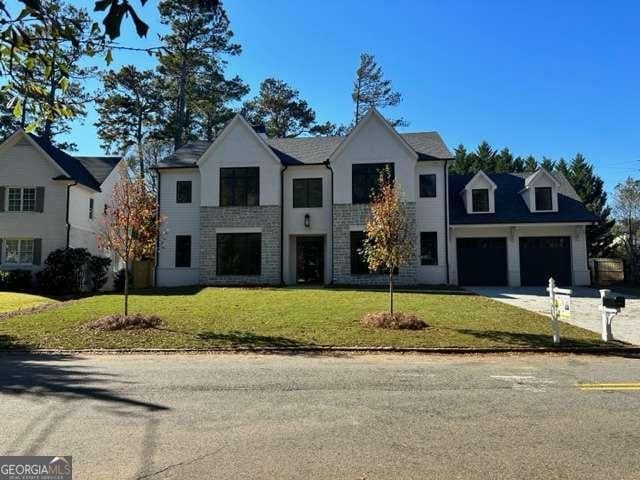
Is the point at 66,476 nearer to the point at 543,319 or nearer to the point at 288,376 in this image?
the point at 288,376

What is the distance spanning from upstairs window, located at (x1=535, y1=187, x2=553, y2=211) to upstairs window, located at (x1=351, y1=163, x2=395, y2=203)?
8.53m

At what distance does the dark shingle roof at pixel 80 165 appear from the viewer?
26.1 metres

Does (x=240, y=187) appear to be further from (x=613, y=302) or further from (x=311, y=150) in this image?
(x=613, y=302)

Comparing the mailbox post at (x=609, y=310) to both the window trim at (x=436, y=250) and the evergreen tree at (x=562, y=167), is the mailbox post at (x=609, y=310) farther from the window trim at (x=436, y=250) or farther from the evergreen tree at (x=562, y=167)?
the evergreen tree at (x=562, y=167)

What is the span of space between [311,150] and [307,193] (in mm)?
3031

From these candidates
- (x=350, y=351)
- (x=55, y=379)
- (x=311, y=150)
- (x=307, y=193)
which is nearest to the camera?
(x=55, y=379)

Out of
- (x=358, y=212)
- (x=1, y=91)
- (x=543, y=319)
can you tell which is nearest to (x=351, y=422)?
(x=1, y=91)

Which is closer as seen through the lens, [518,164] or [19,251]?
[19,251]

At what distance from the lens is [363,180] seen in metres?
24.8

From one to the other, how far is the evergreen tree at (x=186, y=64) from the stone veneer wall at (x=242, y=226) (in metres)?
16.2

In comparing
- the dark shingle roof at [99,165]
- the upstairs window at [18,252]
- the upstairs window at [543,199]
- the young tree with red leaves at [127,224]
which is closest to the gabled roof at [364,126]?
the upstairs window at [543,199]

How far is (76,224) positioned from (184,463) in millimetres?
25313

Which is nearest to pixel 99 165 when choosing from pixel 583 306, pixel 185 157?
pixel 185 157

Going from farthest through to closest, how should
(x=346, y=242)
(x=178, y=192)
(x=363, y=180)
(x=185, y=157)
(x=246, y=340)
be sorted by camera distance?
(x=185, y=157)
(x=178, y=192)
(x=363, y=180)
(x=346, y=242)
(x=246, y=340)
